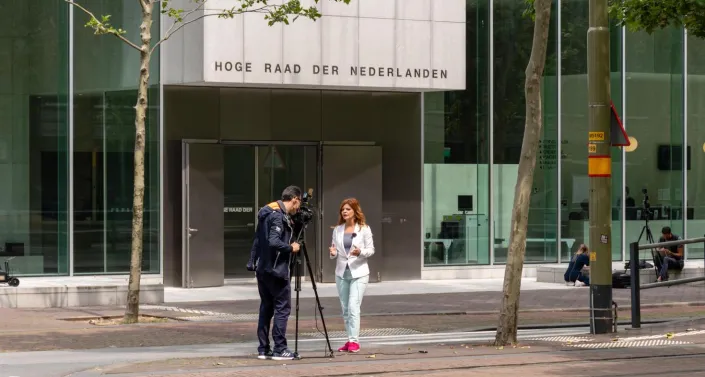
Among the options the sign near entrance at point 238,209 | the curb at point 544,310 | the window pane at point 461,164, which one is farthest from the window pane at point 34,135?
the window pane at point 461,164

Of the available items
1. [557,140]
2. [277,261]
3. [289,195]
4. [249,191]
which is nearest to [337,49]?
Answer: [249,191]

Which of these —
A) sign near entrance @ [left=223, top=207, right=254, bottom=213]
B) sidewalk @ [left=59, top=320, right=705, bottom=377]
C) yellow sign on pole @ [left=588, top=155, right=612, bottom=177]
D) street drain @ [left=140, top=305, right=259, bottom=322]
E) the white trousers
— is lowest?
street drain @ [left=140, top=305, right=259, bottom=322]

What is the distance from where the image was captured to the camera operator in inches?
523

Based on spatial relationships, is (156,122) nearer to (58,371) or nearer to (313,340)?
(313,340)

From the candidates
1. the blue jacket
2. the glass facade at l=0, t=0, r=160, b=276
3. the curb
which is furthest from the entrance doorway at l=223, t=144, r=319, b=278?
the blue jacket

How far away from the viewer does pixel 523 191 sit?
15.4 meters

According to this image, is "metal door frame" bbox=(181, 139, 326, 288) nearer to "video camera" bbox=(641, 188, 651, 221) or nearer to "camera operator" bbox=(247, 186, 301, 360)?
"video camera" bbox=(641, 188, 651, 221)

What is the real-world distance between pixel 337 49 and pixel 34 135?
6.04 m

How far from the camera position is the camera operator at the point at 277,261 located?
1329 cm

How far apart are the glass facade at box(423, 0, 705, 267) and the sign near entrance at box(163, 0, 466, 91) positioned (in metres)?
1.63

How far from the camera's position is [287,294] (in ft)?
44.0

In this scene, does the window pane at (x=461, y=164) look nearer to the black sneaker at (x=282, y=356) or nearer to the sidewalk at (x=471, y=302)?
the sidewalk at (x=471, y=302)

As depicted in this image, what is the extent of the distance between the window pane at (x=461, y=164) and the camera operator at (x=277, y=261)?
48.4 feet

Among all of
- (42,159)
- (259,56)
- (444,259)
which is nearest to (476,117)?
(444,259)
